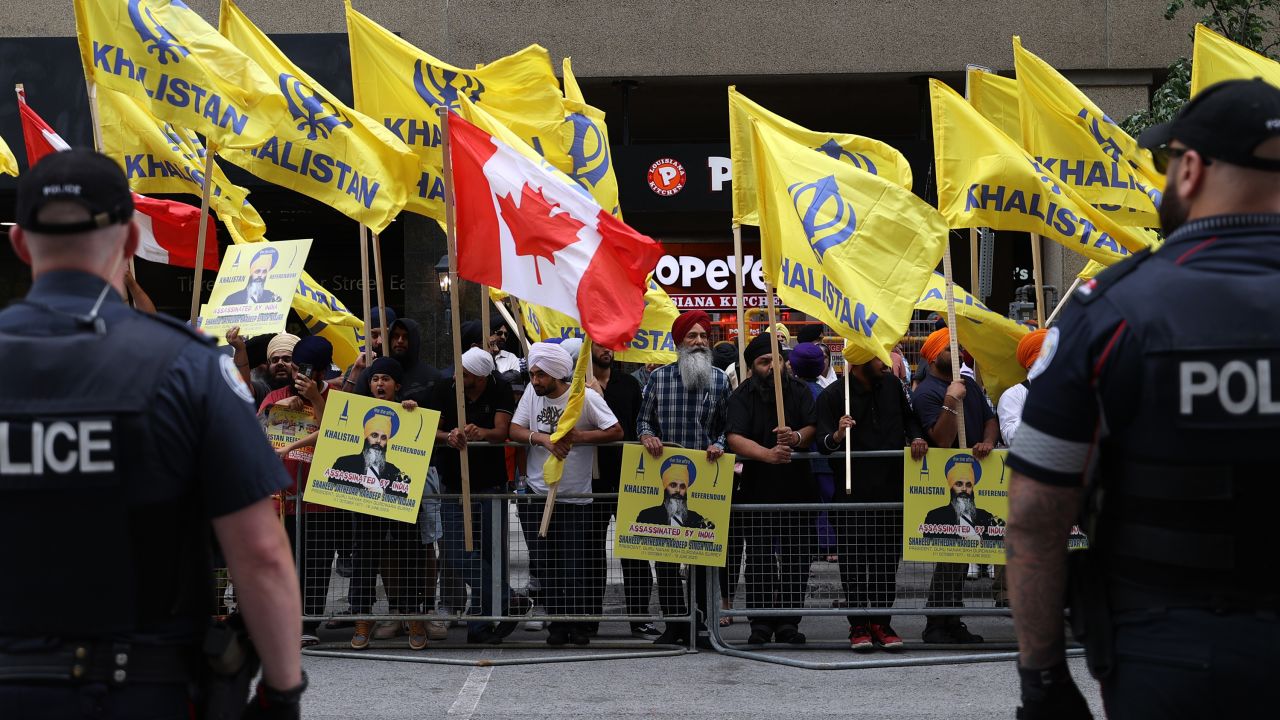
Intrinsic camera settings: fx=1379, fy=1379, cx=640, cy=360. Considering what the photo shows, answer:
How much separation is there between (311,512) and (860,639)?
3.57 m

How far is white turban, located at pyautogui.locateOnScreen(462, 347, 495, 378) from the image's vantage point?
901cm

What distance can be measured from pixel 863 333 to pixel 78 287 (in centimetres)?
604

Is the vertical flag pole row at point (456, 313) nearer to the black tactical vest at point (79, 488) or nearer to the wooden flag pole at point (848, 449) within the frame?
the wooden flag pole at point (848, 449)

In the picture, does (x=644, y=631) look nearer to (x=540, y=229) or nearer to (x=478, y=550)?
(x=478, y=550)

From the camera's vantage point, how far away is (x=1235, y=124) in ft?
9.51

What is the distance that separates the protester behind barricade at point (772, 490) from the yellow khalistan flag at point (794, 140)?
121cm

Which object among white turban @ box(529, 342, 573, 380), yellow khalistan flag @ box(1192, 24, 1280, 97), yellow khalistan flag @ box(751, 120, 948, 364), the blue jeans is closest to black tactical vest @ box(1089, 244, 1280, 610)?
yellow khalistan flag @ box(751, 120, 948, 364)

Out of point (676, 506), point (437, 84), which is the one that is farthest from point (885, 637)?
point (437, 84)

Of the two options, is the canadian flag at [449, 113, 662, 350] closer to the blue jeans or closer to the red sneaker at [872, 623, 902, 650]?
the blue jeans

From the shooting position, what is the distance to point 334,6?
62.8 feet

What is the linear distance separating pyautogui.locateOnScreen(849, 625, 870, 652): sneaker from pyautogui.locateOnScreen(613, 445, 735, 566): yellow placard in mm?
998

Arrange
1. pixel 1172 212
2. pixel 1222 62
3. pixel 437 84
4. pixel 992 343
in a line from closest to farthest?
pixel 1172 212
pixel 1222 62
pixel 992 343
pixel 437 84

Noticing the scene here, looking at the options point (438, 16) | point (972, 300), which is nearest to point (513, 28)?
point (438, 16)

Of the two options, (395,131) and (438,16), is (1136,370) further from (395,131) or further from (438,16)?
(438,16)
